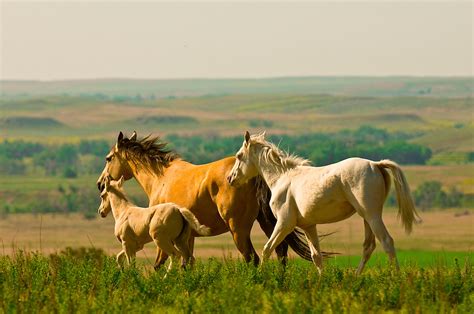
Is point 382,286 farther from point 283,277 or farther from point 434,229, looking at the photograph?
point 434,229

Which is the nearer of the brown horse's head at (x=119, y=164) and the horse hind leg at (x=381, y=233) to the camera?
the horse hind leg at (x=381, y=233)

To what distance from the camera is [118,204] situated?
16.8 meters

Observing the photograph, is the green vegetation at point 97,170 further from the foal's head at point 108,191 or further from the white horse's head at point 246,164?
the white horse's head at point 246,164

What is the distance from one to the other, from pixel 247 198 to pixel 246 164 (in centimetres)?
A: 58

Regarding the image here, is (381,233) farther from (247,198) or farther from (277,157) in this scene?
(247,198)

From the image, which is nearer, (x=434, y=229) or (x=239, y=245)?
(x=239, y=245)

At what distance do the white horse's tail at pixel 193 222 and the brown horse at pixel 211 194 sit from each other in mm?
638

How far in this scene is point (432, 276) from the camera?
14000mm

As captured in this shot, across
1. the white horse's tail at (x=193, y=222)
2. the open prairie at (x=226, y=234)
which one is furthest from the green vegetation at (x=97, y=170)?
the white horse's tail at (x=193, y=222)

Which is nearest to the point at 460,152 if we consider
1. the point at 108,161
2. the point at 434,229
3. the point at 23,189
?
the point at 23,189

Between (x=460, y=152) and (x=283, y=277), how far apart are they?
174003mm

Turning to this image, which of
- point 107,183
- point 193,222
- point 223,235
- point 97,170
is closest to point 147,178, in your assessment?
point 107,183

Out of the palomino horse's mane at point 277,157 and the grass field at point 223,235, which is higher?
the palomino horse's mane at point 277,157

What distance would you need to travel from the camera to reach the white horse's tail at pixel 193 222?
15.7 metres
